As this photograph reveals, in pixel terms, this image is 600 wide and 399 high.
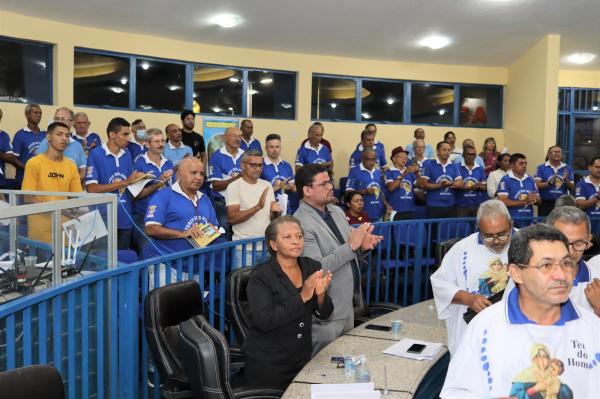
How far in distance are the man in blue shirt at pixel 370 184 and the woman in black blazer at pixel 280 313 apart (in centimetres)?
504

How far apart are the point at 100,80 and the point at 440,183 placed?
5.66 m

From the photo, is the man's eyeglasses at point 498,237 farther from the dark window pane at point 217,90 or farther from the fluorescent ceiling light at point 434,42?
the dark window pane at point 217,90

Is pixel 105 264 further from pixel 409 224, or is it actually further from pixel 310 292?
pixel 409 224

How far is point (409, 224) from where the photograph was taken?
6562mm

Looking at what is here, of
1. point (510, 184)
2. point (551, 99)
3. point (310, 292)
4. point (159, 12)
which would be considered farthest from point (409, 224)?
point (551, 99)

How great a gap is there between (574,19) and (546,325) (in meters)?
9.08

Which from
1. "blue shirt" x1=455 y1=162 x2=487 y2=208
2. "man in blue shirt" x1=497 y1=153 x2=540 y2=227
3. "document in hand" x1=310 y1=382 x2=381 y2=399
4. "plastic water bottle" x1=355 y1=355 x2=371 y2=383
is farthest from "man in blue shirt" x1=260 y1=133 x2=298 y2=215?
"document in hand" x1=310 y1=382 x2=381 y2=399

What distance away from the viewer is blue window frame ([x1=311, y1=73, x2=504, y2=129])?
1272 centimetres

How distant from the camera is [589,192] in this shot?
8.81 meters

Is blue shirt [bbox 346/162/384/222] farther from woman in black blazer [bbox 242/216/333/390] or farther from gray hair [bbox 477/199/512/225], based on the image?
woman in black blazer [bbox 242/216/333/390]

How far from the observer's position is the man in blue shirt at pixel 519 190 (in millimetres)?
8497

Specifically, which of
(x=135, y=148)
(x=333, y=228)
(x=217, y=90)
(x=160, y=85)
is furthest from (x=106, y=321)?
(x=217, y=90)

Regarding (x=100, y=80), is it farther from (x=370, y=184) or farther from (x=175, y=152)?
(x=370, y=184)

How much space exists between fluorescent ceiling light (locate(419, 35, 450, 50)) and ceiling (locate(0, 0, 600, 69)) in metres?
0.16
